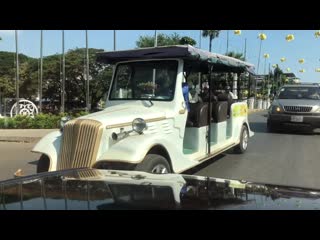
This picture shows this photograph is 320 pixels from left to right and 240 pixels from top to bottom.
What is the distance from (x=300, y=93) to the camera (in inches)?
709

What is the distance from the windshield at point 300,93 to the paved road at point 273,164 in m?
3.28

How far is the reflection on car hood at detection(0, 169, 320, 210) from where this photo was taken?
2742 mm

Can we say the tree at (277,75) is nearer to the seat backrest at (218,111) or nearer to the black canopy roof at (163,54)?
the seat backrest at (218,111)

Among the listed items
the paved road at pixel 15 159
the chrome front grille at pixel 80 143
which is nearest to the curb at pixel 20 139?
the paved road at pixel 15 159

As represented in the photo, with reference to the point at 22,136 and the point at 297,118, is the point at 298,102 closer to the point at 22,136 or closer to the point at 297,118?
the point at 297,118

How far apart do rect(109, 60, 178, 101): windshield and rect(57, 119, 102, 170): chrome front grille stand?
1.86 m

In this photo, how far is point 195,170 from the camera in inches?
371

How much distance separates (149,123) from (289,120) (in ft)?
34.1

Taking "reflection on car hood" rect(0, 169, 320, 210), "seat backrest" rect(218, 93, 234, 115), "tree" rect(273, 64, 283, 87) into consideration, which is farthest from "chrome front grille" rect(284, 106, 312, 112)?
"tree" rect(273, 64, 283, 87)

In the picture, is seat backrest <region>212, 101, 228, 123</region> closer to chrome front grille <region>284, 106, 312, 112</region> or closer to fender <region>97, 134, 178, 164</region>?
fender <region>97, 134, 178, 164</region>

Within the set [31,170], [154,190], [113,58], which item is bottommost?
[31,170]

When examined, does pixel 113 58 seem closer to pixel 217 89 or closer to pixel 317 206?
pixel 217 89
